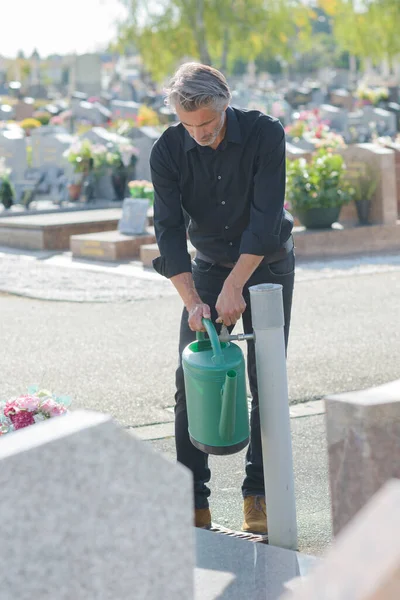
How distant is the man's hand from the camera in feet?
11.7

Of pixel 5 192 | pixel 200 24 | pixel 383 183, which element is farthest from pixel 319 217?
pixel 200 24

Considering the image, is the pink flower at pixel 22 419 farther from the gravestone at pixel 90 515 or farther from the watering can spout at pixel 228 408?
the gravestone at pixel 90 515

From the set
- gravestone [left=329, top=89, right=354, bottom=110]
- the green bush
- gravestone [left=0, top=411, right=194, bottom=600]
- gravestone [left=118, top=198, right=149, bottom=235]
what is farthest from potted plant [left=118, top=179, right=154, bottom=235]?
gravestone [left=329, top=89, right=354, bottom=110]

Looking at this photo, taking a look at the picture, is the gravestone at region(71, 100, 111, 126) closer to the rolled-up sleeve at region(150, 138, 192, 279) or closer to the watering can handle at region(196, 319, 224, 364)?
the rolled-up sleeve at region(150, 138, 192, 279)

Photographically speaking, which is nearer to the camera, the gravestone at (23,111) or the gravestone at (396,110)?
the gravestone at (396,110)

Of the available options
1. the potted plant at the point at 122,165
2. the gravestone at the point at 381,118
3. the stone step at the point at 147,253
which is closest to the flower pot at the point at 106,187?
the potted plant at the point at 122,165

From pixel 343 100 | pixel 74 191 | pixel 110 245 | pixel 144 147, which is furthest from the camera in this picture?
pixel 343 100

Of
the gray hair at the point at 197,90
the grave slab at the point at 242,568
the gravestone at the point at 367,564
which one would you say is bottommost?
the grave slab at the point at 242,568

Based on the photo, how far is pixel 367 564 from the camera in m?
1.21

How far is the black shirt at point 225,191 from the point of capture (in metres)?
3.62

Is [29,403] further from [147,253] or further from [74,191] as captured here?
[74,191]

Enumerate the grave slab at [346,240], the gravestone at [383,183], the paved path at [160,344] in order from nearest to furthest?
the paved path at [160,344] → the grave slab at [346,240] → the gravestone at [383,183]

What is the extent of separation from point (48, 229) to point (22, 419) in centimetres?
956

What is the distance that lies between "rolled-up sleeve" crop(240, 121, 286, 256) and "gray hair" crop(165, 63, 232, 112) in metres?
0.28
